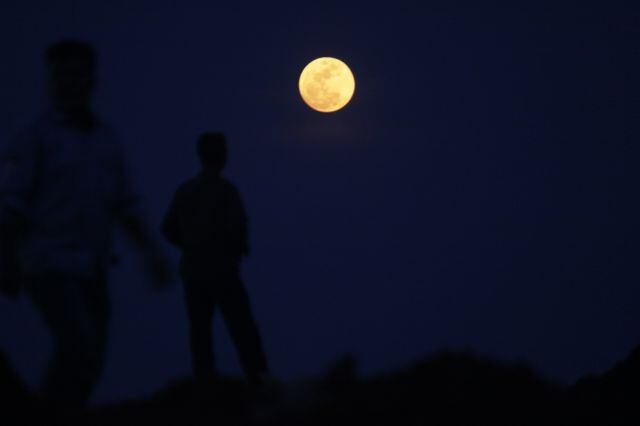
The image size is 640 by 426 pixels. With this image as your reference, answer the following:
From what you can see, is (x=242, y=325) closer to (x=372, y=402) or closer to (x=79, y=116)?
(x=372, y=402)

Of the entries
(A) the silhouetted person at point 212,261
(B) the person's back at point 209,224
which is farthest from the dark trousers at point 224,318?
(B) the person's back at point 209,224

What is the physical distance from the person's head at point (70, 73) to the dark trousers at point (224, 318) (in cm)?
269

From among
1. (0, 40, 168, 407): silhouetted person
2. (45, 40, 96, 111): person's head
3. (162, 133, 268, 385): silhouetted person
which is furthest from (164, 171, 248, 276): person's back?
(45, 40, 96, 111): person's head

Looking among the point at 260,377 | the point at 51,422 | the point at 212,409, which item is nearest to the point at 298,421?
the point at 212,409

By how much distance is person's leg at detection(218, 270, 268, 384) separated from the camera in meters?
6.45

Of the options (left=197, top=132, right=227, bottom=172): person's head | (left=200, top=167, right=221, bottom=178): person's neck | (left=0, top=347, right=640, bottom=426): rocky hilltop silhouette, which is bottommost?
(left=0, top=347, right=640, bottom=426): rocky hilltop silhouette

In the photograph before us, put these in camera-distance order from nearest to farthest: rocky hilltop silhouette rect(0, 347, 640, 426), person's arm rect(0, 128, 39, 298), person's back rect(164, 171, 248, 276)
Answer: person's arm rect(0, 128, 39, 298), rocky hilltop silhouette rect(0, 347, 640, 426), person's back rect(164, 171, 248, 276)

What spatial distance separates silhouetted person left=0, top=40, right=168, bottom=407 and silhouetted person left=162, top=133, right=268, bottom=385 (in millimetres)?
2333

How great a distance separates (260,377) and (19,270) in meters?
2.91

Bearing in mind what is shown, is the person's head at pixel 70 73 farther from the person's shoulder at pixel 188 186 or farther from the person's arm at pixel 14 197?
the person's shoulder at pixel 188 186

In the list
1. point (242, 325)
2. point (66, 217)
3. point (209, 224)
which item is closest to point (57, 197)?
point (66, 217)

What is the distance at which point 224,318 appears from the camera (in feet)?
21.2

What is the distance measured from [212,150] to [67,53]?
8.68 ft

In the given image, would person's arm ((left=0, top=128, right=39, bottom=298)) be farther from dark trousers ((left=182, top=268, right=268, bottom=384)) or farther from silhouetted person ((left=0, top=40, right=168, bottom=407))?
dark trousers ((left=182, top=268, right=268, bottom=384))
